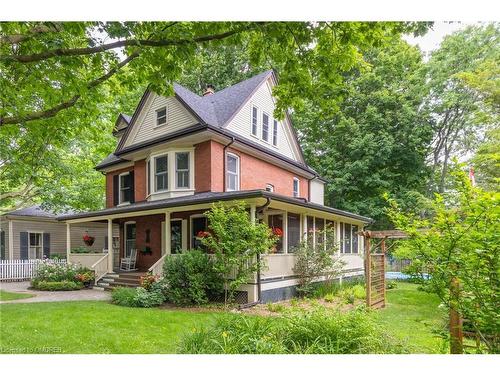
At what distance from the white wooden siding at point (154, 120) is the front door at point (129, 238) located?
2.58 m

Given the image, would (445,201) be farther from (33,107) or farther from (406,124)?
(33,107)

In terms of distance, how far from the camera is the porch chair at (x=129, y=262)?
10.1 m

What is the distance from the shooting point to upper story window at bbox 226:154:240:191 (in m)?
8.89

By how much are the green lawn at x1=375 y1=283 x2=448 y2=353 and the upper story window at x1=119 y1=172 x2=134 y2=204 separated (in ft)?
27.2

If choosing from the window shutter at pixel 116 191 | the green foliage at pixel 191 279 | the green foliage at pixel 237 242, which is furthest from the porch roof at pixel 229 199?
the window shutter at pixel 116 191

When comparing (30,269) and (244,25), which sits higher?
(244,25)

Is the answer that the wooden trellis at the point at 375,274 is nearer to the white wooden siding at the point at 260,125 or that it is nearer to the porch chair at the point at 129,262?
the white wooden siding at the point at 260,125

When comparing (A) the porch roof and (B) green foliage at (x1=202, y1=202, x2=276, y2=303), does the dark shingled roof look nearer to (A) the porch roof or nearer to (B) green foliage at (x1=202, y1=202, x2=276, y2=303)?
(A) the porch roof

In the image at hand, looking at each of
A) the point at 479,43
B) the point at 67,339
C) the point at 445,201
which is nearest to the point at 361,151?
the point at 479,43

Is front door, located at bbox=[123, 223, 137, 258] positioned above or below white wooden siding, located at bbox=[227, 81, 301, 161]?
below

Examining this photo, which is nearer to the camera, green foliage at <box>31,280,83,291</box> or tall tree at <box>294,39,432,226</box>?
tall tree at <box>294,39,432,226</box>

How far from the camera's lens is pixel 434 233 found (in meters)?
2.71

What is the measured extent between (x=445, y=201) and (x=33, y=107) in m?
5.44

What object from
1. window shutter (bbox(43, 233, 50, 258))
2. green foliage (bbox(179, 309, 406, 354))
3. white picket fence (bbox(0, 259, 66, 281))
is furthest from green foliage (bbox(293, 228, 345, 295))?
window shutter (bbox(43, 233, 50, 258))
